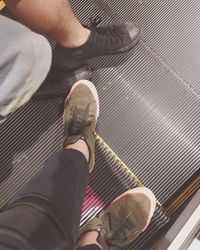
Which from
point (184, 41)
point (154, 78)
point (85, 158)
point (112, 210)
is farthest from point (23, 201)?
point (184, 41)

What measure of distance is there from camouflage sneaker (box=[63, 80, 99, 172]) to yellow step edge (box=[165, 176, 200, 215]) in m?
0.34

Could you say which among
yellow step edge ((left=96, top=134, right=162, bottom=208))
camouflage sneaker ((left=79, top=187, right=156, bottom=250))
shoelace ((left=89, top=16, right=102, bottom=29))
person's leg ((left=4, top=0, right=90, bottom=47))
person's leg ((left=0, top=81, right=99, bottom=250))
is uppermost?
person's leg ((left=4, top=0, right=90, bottom=47))

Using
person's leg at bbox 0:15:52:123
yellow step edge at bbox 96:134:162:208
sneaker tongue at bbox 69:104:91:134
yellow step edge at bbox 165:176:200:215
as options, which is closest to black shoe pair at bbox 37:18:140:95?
sneaker tongue at bbox 69:104:91:134

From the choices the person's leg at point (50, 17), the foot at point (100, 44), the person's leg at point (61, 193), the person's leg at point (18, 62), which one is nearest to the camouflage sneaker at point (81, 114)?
the person's leg at point (61, 193)

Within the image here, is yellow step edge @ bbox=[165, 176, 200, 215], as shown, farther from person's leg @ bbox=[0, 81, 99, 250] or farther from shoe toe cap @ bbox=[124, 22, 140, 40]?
shoe toe cap @ bbox=[124, 22, 140, 40]

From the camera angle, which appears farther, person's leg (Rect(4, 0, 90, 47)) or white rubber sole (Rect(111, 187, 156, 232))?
white rubber sole (Rect(111, 187, 156, 232))

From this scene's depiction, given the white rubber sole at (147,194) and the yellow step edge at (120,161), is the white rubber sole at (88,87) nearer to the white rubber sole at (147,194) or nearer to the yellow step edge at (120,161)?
the yellow step edge at (120,161)

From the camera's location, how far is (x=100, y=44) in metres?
1.61

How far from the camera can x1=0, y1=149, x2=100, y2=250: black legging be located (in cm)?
96

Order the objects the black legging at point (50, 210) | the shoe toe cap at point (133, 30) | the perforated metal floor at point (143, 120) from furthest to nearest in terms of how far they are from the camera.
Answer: the shoe toe cap at point (133, 30) → the perforated metal floor at point (143, 120) → the black legging at point (50, 210)

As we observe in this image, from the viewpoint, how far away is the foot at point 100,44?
60.5 inches

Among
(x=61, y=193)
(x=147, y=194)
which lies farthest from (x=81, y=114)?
(x=61, y=193)

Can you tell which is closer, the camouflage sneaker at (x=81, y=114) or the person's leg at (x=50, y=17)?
the person's leg at (x=50, y=17)

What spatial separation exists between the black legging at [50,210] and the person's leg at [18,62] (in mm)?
246
